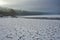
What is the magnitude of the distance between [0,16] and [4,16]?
0.15 m

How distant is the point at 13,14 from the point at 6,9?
0.76 feet

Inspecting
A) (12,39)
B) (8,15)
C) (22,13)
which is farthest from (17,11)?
(12,39)

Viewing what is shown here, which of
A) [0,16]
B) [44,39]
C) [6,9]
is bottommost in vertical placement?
[44,39]

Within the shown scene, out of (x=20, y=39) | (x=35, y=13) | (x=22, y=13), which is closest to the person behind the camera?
(x=20, y=39)

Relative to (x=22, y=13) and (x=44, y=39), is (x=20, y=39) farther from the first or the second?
(x=22, y=13)

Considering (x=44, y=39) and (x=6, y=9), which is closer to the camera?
(x=44, y=39)

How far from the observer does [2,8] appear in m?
2.51

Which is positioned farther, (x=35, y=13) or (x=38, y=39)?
(x=35, y=13)

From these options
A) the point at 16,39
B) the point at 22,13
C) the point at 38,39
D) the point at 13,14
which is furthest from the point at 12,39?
the point at 13,14

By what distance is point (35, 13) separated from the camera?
106 inches

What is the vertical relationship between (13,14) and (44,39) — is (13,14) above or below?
above

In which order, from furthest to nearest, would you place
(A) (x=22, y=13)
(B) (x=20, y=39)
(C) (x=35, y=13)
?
(C) (x=35, y=13) → (A) (x=22, y=13) → (B) (x=20, y=39)

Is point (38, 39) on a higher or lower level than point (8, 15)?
lower

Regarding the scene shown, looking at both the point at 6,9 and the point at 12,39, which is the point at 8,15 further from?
the point at 12,39
